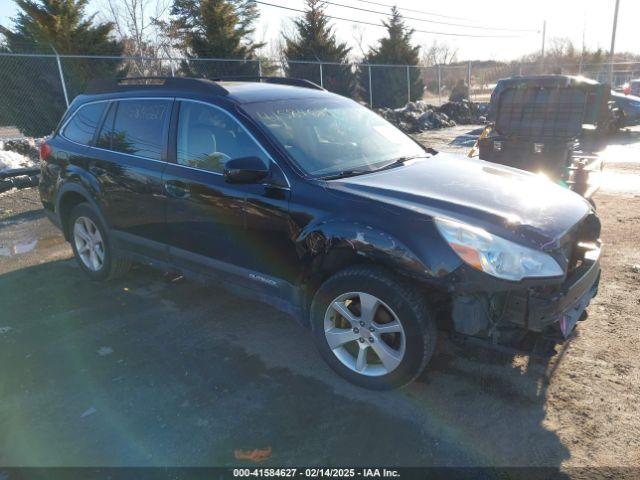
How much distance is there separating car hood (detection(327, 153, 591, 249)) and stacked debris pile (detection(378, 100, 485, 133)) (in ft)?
44.1

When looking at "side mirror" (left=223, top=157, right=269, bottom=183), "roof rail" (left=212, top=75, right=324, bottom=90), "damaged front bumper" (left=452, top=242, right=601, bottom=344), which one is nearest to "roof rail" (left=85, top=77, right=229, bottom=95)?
"roof rail" (left=212, top=75, right=324, bottom=90)

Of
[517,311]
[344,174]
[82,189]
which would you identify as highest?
[344,174]

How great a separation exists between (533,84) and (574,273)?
5716 millimetres

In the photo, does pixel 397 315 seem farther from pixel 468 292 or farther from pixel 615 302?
pixel 615 302

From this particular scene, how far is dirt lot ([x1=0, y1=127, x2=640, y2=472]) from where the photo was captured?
106 inches

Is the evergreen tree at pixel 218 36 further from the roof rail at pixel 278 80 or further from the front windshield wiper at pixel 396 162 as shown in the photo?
the front windshield wiper at pixel 396 162

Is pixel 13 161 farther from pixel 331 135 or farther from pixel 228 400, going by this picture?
pixel 228 400

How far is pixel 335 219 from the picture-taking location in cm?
311

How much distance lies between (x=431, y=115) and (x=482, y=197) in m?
17.8

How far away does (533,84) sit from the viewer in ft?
25.6

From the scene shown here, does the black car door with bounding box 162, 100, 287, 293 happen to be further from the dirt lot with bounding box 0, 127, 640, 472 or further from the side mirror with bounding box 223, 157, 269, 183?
the dirt lot with bounding box 0, 127, 640, 472

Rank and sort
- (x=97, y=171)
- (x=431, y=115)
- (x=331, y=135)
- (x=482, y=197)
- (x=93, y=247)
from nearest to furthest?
(x=482, y=197) → (x=331, y=135) → (x=97, y=171) → (x=93, y=247) → (x=431, y=115)

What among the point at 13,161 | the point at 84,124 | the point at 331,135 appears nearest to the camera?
the point at 331,135

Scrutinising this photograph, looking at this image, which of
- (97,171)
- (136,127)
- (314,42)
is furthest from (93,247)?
(314,42)
